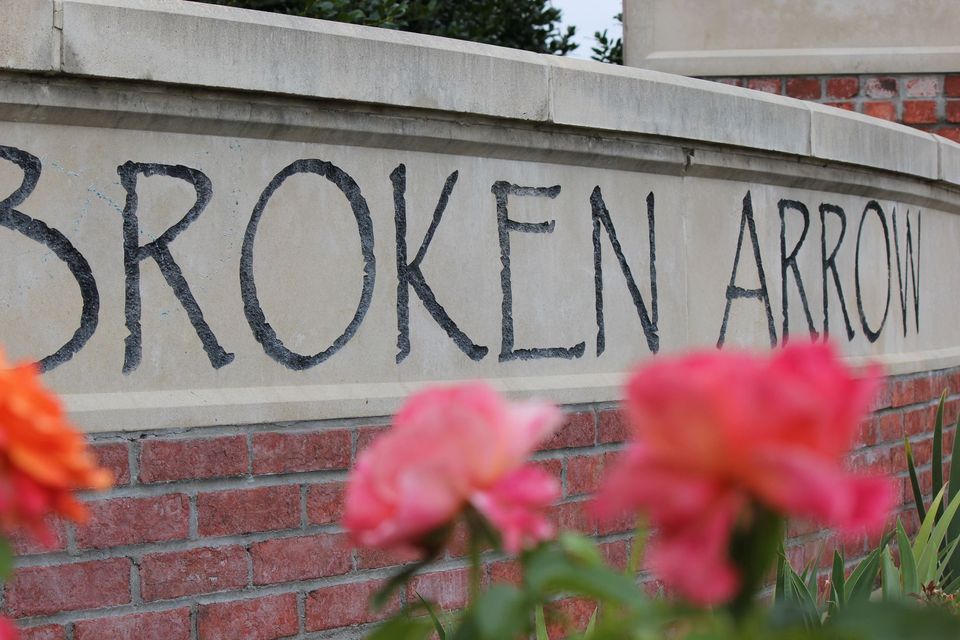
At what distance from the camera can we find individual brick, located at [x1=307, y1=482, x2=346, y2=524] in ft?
8.52

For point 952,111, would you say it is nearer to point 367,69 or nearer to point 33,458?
point 367,69

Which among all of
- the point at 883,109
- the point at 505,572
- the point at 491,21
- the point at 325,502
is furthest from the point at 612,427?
the point at 491,21

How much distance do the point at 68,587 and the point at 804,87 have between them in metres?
4.15

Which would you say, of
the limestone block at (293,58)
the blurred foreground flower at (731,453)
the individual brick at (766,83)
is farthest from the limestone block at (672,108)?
the blurred foreground flower at (731,453)

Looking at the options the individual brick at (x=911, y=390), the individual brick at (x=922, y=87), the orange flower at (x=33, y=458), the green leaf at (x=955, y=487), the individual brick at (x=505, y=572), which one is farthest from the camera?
the individual brick at (x=922, y=87)

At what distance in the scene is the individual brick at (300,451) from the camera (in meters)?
2.52

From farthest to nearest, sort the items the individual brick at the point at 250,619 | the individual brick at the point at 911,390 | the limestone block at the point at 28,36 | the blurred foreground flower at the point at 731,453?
the individual brick at the point at 911,390, the individual brick at the point at 250,619, the limestone block at the point at 28,36, the blurred foreground flower at the point at 731,453

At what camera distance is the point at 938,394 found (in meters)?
4.66

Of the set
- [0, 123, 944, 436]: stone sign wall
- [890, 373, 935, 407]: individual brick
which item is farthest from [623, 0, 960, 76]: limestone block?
[0, 123, 944, 436]: stone sign wall

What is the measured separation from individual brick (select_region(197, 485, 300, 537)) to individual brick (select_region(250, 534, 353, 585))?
0.13 feet

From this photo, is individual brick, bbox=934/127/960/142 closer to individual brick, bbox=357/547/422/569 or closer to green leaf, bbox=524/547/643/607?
individual brick, bbox=357/547/422/569

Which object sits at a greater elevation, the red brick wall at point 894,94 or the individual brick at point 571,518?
the red brick wall at point 894,94

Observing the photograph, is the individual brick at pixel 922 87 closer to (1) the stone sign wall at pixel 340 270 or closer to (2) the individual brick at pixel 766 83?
(2) the individual brick at pixel 766 83

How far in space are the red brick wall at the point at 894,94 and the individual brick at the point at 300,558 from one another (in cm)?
352
